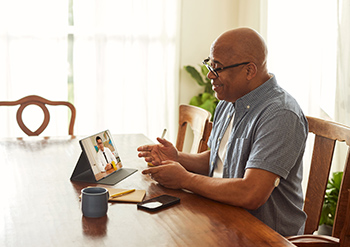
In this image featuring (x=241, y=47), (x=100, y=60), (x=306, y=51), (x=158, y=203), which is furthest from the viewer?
(x=100, y=60)

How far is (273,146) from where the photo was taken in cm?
161

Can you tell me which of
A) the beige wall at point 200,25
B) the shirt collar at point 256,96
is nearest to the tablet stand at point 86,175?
the shirt collar at point 256,96

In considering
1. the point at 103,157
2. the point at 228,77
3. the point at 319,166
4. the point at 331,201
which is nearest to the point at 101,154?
the point at 103,157

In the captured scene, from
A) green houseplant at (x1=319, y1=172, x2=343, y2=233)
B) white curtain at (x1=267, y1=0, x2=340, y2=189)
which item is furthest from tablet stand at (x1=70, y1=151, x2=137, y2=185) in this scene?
white curtain at (x1=267, y1=0, x2=340, y2=189)

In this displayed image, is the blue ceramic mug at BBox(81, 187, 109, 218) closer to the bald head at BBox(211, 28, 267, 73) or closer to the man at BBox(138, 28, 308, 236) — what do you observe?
the man at BBox(138, 28, 308, 236)

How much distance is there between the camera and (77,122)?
4098 mm

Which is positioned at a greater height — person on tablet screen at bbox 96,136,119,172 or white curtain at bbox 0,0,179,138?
white curtain at bbox 0,0,179,138

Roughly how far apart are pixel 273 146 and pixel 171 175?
0.38 metres

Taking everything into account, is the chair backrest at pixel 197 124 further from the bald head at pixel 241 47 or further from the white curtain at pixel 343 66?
the white curtain at pixel 343 66

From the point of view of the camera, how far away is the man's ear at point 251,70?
71.3 inches

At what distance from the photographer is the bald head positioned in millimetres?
1793

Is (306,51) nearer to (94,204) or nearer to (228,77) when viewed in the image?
(228,77)

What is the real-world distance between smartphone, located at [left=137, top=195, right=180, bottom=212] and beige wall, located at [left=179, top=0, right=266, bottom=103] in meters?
2.85

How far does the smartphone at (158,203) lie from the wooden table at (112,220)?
0.08 feet
